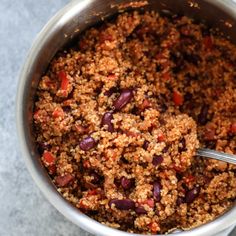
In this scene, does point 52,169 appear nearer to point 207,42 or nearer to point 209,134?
point 209,134

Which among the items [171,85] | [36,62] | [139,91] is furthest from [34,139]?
[171,85]

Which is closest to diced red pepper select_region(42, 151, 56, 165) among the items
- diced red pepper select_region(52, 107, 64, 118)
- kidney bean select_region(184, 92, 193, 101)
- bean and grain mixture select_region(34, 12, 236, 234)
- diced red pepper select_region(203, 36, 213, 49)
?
bean and grain mixture select_region(34, 12, 236, 234)

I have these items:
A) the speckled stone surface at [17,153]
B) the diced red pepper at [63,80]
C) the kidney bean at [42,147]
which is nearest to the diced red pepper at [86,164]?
the kidney bean at [42,147]

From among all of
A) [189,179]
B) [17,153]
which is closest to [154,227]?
[189,179]

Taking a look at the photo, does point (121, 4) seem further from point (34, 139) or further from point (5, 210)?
point (5, 210)

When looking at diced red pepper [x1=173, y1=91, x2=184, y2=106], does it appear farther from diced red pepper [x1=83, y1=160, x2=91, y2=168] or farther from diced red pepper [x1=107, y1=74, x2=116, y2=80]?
diced red pepper [x1=83, y1=160, x2=91, y2=168]

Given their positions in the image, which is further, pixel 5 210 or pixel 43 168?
pixel 5 210

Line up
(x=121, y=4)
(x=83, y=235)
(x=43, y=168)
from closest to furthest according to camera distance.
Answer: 1. (x=43, y=168)
2. (x=121, y=4)
3. (x=83, y=235)
